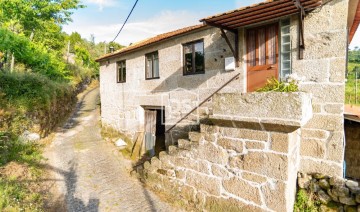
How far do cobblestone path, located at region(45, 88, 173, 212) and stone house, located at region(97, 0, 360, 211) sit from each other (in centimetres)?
71

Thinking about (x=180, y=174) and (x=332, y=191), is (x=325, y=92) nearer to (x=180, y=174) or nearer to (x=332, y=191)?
(x=332, y=191)

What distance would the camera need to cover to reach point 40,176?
672cm

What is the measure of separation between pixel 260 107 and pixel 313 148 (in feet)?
7.10

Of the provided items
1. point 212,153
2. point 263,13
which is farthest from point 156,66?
point 212,153

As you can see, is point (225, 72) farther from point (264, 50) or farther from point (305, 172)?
point (305, 172)

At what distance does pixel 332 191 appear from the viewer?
4508 millimetres

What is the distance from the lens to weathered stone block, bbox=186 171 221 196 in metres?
4.82

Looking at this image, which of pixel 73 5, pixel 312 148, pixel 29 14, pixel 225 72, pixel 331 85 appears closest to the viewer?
pixel 331 85

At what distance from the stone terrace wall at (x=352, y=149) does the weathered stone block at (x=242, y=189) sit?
4257 mm

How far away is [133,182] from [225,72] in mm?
4522

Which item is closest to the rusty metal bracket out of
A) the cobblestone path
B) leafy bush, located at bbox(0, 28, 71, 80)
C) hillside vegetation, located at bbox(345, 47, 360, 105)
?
the cobblestone path

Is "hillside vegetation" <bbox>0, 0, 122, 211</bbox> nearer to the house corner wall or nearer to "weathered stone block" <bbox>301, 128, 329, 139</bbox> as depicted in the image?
"weathered stone block" <bbox>301, 128, 329, 139</bbox>

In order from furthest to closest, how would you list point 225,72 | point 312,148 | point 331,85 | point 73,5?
point 73,5 → point 225,72 → point 312,148 → point 331,85

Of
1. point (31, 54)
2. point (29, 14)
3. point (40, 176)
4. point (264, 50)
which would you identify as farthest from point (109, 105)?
point (264, 50)
